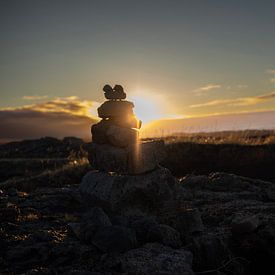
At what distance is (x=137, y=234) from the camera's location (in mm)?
9695

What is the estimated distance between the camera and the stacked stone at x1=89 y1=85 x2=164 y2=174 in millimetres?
12203

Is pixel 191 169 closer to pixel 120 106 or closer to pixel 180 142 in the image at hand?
pixel 180 142

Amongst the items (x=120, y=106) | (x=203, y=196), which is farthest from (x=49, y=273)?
(x=203, y=196)

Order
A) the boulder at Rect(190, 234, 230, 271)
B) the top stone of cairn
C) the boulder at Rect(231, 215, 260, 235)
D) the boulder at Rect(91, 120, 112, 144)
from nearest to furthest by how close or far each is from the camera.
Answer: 1. the boulder at Rect(190, 234, 230, 271)
2. the boulder at Rect(231, 215, 260, 235)
3. the boulder at Rect(91, 120, 112, 144)
4. the top stone of cairn

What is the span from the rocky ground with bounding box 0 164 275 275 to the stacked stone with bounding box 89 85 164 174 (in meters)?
0.41

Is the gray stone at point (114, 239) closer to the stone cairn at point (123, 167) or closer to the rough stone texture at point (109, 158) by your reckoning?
the stone cairn at point (123, 167)

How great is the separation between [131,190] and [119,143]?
146 centimetres

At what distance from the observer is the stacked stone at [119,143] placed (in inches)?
480

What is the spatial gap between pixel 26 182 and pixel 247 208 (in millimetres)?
10989

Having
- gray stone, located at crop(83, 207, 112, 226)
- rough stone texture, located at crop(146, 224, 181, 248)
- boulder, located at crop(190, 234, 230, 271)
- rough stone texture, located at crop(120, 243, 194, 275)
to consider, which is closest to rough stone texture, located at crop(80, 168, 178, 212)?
gray stone, located at crop(83, 207, 112, 226)

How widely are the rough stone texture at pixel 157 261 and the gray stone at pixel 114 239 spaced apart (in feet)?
0.61

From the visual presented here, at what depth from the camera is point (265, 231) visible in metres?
10.0

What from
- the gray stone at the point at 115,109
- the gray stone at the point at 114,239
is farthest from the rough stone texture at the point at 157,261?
the gray stone at the point at 115,109

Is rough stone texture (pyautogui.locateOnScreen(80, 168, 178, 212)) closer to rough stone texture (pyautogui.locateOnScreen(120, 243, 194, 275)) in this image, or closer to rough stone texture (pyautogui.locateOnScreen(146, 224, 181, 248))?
rough stone texture (pyautogui.locateOnScreen(146, 224, 181, 248))
